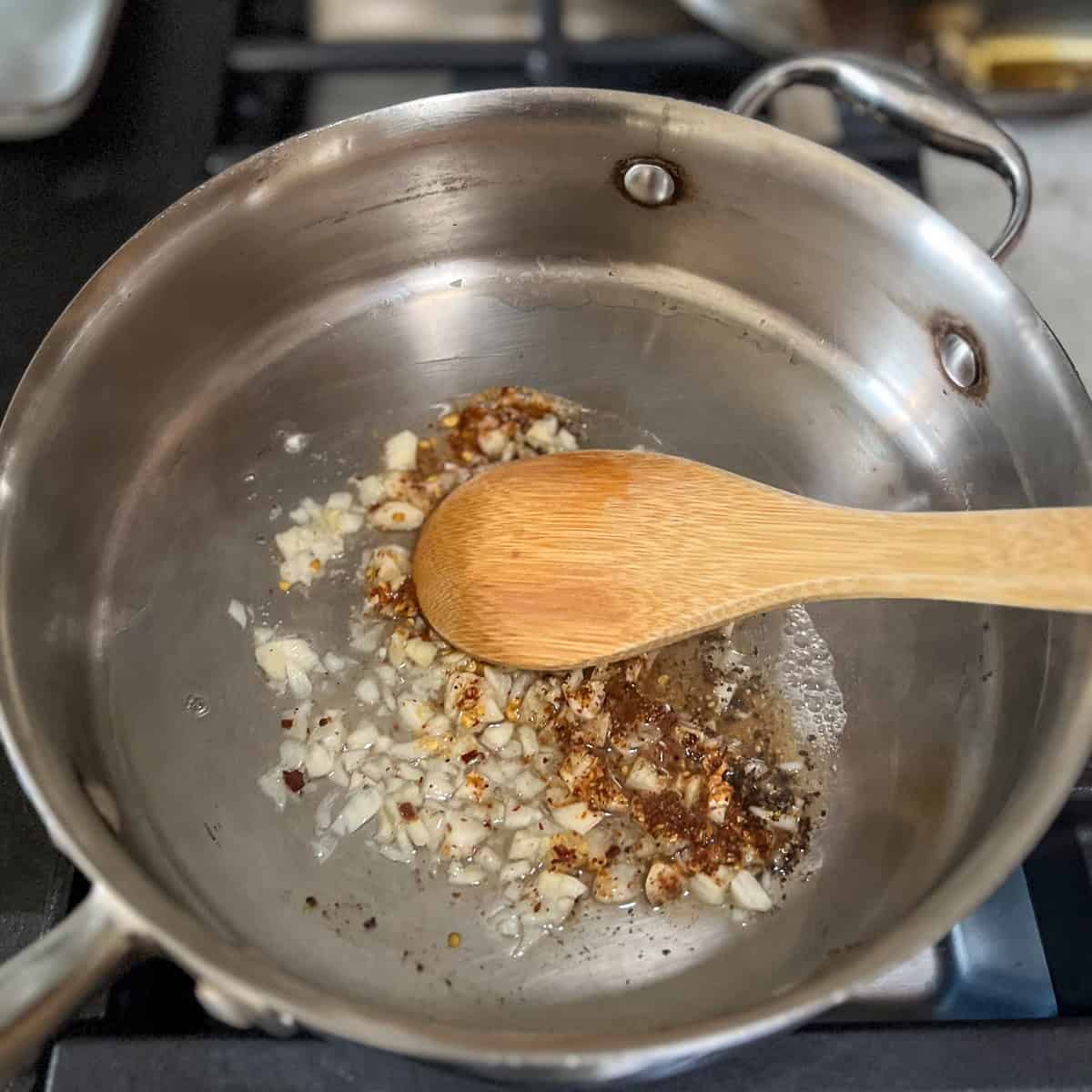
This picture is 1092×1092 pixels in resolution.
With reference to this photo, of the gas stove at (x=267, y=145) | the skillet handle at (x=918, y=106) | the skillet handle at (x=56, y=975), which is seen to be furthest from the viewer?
the skillet handle at (x=918, y=106)

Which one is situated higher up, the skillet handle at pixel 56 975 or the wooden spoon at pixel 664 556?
the wooden spoon at pixel 664 556

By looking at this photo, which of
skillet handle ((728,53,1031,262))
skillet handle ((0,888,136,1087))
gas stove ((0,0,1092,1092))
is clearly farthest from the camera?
skillet handle ((728,53,1031,262))

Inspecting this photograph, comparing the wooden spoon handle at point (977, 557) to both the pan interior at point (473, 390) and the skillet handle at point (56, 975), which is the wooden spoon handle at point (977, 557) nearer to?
the pan interior at point (473, 390)

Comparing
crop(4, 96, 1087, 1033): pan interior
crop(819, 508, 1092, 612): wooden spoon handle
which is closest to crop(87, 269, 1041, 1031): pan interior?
crop(4, 96, 1087, 1033): pan interior

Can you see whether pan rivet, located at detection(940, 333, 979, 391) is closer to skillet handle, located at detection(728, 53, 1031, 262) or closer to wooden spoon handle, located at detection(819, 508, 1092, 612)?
skillet handle, located at detection(728, 53, 1031, 262)

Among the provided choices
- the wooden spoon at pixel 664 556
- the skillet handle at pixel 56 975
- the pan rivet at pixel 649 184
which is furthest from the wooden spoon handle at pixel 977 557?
the skillet handle at pixel 56 975

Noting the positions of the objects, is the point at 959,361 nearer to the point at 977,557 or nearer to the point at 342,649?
the point at 977,557
